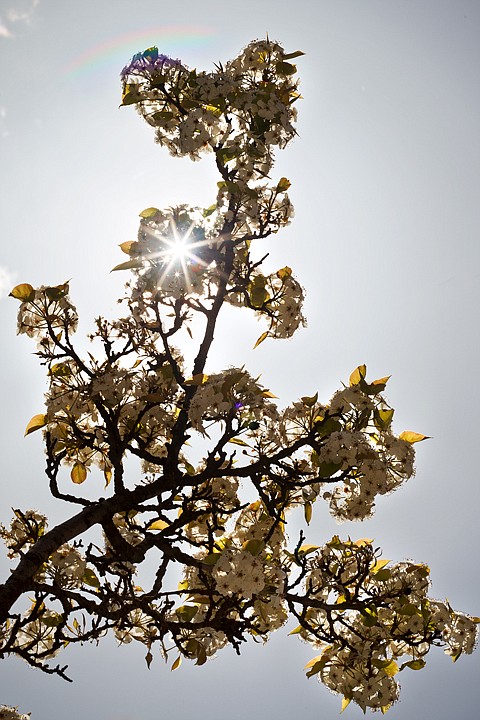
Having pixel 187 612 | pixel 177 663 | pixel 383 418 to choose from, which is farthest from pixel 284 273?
pixel 177 663

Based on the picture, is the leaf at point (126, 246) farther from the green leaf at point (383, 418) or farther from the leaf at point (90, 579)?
the leaf at point (90, 579)

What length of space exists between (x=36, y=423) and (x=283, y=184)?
366 cm

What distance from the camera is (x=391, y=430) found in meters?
5.73

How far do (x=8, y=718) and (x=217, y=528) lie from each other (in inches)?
103

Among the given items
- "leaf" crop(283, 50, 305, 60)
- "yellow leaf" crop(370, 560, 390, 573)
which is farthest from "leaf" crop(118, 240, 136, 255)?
"yellow leaf" crop(370, 560, 390, 573)

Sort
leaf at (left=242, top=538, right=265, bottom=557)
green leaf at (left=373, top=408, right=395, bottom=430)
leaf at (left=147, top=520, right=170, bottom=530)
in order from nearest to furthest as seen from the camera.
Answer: leaf at (left=242, top=538, right=265, bottom=557) → green leaf at (left=373, top=408, right=395, bottom=430) → leaf at (left=147, top=520, right=170, bottom=530)

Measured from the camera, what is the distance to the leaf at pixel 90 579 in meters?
6.04

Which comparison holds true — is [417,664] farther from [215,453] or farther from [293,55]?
[293,55]

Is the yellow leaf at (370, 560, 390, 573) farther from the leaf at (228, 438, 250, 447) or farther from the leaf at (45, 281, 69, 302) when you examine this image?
the leaf at (45, 281, 69, 302)

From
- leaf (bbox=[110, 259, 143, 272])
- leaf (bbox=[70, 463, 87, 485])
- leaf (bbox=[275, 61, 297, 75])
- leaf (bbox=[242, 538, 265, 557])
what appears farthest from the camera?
leaf (bbox=[275, 61, 297, 75])

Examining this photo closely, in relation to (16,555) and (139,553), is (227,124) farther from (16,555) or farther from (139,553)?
(16,555)

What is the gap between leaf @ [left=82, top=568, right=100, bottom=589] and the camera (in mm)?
6043

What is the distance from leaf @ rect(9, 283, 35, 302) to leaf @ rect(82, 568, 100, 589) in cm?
280

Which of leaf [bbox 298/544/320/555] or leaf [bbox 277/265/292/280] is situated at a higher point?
leaf [bbox 277/265/292/280]
